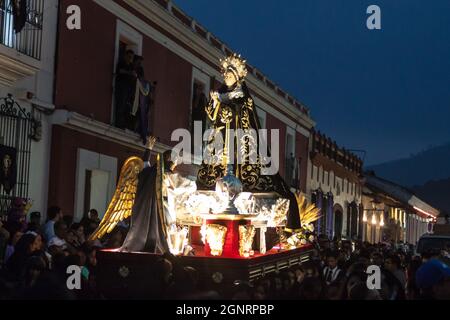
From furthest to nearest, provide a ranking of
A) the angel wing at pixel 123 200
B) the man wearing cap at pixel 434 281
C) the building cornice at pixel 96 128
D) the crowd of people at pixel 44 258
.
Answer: the building cornice at pixel 96 128 → the angel wing at pixel 123 200 → the man wearing cap at pixel 434 281 → the crowd of people at pixel 44 258

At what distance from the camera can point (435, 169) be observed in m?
178

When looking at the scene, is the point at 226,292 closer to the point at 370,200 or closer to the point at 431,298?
the point at 431,298

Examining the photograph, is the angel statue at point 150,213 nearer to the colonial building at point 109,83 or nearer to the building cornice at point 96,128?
the building cornice at point 96,128

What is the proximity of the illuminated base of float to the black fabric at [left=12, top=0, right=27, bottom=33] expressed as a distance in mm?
4439

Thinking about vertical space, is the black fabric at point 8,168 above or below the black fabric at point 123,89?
below

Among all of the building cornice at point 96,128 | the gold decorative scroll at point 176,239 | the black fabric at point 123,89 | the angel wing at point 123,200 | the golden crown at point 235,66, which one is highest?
the black fabric at point 123,89

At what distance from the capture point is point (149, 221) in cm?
738

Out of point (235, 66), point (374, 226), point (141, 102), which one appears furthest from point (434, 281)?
point (374, 226)

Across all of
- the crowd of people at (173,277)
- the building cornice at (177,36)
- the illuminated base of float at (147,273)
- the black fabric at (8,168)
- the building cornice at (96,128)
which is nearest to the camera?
the crowd of people at (173,277)

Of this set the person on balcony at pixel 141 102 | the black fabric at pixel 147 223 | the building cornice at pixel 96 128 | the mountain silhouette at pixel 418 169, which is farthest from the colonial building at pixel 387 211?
the mountain silhouette at pixel 418 169

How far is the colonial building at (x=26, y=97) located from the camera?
10305mm

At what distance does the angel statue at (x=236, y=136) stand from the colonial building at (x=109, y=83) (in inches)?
128

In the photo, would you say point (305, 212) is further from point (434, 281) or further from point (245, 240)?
point (434, 281)

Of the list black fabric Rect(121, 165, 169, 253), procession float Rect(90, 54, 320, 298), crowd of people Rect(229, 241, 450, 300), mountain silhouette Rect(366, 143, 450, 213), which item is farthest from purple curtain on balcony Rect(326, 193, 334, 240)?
mountain silhouette Rect(366, 143, 450, 213)
